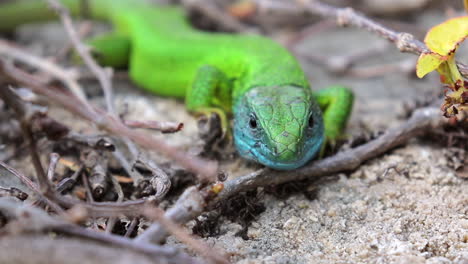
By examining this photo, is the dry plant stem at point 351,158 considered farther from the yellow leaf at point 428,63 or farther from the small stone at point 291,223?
the yellow leaf at point 428,63

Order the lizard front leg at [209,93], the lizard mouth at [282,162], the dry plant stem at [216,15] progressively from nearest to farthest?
the lizard mouth at [282,162] < the lizard front leg at [209,93] < the dry plant stem at [216,15]

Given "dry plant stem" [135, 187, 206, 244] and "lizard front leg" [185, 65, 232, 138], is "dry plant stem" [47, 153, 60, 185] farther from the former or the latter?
"lizard front leg" [185, 65, 232, 138]

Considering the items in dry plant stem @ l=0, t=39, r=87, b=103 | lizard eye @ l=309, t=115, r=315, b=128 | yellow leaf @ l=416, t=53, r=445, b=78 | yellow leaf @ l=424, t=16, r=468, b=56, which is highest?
yellow leaf @ l=424, t=16, r=468, b=56

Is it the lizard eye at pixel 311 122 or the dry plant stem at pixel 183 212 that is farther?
→ the lizard eye at pixel 311 122

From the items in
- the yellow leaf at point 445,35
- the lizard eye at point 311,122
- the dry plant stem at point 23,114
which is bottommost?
the lizard eye at point 311,122

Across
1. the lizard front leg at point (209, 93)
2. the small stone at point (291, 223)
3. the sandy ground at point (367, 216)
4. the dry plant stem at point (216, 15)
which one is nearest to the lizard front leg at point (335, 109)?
the sandy ground at point (367, 216)

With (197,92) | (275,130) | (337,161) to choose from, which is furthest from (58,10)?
(337,161)

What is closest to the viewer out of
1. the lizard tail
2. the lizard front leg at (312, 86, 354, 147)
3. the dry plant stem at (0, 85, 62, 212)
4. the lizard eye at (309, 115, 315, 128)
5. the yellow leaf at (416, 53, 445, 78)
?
A: the dry plant stem at (0, 85, 62, 212)

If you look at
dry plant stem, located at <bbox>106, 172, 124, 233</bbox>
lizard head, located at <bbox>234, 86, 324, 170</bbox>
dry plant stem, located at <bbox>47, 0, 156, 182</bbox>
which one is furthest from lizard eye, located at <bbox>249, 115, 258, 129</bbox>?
dry plant stem, located at <bbox>106, 172, 124, 233</bbox>
